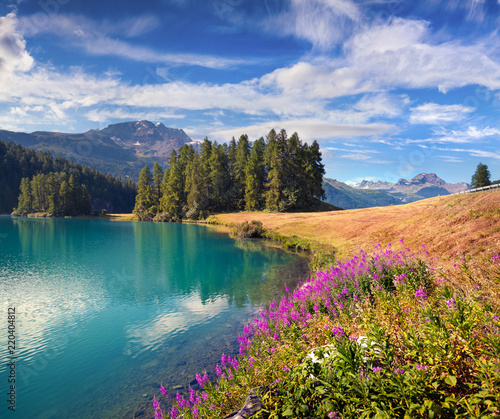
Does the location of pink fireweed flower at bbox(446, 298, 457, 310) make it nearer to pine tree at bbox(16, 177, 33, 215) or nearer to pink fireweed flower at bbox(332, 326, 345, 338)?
pink fireweed flower at bbox(332, 326, 345, 338)

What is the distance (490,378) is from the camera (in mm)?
3414

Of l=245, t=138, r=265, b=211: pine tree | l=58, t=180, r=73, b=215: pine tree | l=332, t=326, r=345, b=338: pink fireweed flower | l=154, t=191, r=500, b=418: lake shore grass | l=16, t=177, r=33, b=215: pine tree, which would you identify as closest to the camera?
l=154, t=191, r=500, b=418: lake shore grass

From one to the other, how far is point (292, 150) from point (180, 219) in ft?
139

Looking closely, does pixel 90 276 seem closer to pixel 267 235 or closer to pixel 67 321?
pixel 67 321

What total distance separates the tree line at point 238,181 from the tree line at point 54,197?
45.4 meters

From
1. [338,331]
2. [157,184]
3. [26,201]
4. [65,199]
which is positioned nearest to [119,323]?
[338,331]

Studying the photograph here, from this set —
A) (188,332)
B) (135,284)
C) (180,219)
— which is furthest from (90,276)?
(180,219)

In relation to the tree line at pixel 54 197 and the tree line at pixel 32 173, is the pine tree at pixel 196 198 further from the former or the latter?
the tree line at pixel 32 173

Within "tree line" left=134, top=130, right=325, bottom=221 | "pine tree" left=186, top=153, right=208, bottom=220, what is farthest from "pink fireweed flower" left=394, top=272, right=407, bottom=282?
"pine tree" left=186, top=153, right=208, bottom=220

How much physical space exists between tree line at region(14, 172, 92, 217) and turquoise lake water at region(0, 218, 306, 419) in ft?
365

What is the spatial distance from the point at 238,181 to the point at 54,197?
87803mm

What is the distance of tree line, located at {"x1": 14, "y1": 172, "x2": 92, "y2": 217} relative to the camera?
121m

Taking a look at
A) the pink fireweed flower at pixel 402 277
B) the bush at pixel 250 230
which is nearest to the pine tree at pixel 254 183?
the bush at pixel 250 230

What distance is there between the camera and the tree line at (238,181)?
79.8 meters
